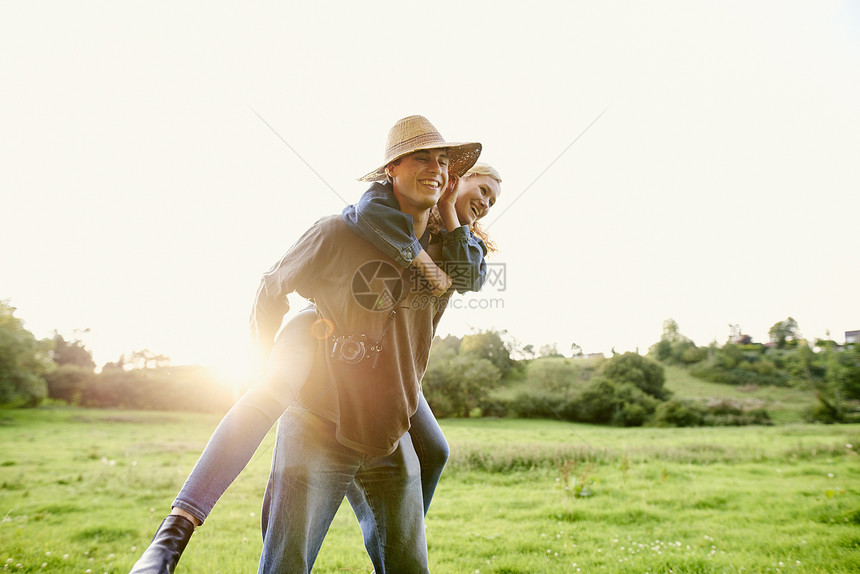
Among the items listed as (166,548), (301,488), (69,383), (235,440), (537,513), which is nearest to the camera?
(166,548)

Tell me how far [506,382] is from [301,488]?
2828 centimetres

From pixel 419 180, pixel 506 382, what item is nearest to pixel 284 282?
pixel 419 180

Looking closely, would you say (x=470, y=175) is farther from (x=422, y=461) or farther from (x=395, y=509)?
(x=395, y=509)

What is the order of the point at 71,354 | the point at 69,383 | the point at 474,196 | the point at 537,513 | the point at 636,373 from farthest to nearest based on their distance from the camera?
the point at 71,354
the point at 69,383
the point at 636,373
the point at 537,513
the point at 474,196

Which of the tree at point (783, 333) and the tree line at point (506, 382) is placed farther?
the tree at point (783, 333)

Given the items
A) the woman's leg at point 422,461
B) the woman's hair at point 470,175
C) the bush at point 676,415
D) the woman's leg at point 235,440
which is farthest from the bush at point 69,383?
the woman's hair at point 470,175

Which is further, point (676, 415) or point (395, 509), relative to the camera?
point (676, 415)

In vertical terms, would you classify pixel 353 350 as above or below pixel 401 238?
below

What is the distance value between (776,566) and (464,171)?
18.1ft

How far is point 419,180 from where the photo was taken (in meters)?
2.25

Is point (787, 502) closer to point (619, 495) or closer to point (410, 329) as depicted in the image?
point (619, 495)

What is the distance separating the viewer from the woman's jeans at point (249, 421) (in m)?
1.56

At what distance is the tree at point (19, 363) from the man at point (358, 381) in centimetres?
3385

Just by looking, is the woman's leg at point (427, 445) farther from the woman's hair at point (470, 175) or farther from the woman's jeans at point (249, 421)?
the woman's hair at point (470, 175)
